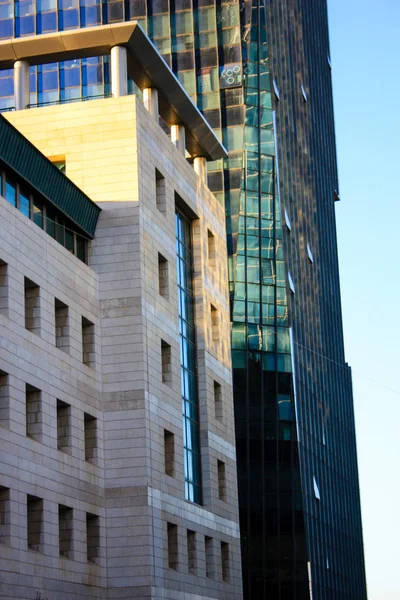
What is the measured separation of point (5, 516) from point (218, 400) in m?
26.1

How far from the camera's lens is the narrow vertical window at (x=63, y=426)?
52.6 m

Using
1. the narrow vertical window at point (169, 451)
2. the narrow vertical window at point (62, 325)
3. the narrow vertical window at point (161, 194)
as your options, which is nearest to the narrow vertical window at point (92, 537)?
the narrow vertical window at point (169, 451)

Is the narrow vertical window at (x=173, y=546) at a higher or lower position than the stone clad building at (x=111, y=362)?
lower

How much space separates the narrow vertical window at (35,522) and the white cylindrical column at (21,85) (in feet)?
69.6

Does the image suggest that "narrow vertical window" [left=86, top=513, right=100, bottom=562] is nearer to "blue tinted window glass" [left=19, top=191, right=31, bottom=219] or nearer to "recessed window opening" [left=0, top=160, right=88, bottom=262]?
"recessed window opening" [left=0, top=160, right=88, bottom=262]

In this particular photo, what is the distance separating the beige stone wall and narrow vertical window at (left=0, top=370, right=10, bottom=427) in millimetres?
838

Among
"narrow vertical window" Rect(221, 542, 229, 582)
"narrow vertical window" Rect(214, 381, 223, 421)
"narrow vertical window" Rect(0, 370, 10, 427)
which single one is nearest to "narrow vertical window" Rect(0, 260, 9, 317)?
"narrow vertical window" Rect(0, 370, 10, 427)

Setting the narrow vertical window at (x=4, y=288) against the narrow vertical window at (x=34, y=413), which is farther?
the narrow vertical window at (x=34, y=413)

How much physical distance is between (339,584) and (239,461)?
22.0 m

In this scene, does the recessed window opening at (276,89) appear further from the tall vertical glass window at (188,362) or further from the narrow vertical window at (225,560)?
the narrow vertical window at (225,560)

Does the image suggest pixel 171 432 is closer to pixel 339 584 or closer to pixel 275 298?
pixel 275 298

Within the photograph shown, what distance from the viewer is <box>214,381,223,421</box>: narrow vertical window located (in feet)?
232

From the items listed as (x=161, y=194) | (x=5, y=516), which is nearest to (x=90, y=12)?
(x=161, y=194)

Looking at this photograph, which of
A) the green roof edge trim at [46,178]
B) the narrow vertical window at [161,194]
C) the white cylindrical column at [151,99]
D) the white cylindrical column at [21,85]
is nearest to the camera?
the green roof edge trim at [46,178]
